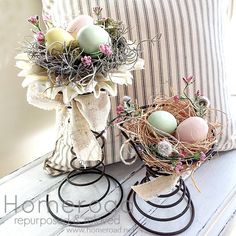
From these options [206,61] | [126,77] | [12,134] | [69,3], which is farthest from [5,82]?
[206,61]

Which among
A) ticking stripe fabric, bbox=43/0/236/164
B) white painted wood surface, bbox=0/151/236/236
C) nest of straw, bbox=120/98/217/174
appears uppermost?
ticking stripe fabric, bbox=43/0/236/164

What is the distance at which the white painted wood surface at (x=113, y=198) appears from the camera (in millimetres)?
743

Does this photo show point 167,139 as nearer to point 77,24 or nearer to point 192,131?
point 192,131

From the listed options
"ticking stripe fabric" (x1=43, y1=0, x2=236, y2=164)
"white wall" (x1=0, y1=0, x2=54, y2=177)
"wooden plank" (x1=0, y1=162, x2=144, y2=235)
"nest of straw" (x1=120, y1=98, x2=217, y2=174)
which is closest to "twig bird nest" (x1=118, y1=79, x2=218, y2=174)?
"nest of straw" (x1=120, y1=98, x2=217, y2=174)

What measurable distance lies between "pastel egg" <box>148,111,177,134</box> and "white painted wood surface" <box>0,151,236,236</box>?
234 mm

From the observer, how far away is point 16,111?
97 centimetres

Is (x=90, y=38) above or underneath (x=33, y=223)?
above

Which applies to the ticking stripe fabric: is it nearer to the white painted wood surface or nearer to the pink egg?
the white painted wood surface

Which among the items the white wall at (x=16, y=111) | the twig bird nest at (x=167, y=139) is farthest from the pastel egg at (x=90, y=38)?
the white wall at (x=16, y=111)

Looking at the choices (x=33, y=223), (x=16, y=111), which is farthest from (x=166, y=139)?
(x=16, y=111)

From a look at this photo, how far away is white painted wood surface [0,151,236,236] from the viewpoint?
743mm

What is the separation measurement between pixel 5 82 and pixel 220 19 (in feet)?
1.95

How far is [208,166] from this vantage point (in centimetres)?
91

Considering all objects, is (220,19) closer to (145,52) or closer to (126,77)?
(145,52)
